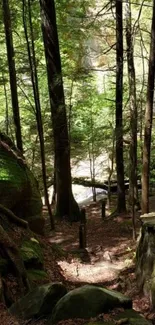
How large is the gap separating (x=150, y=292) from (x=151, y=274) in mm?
358

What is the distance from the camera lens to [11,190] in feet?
27.6

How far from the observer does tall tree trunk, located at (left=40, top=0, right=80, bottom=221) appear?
13.6 meters

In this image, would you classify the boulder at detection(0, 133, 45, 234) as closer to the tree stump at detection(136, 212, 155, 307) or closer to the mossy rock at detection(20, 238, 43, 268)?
the mossy rock at detection(20, 238, 43, 268)

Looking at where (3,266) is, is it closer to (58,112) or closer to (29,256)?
(29,256)

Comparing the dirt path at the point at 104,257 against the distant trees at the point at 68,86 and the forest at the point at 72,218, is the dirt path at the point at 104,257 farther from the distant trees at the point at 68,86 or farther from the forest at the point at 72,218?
the distant trees at the point at 68,86

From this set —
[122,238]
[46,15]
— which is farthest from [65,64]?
[122,238]

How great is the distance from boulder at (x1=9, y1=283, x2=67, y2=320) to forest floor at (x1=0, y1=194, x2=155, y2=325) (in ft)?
0.42

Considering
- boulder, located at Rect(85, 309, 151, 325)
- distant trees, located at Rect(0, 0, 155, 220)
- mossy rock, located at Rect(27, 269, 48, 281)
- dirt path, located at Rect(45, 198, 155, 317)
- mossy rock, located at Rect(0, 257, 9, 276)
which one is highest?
distant trees, located at Rect(0, 0, 155, 220)

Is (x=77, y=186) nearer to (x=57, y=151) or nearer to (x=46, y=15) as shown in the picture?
(x=57, y=151)

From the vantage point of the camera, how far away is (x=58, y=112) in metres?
13.6

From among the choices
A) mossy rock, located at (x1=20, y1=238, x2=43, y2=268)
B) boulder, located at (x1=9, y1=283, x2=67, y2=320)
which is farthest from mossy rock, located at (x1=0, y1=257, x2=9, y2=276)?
boulder, located at (x1=9, y1=283, x2=67, y2=320)

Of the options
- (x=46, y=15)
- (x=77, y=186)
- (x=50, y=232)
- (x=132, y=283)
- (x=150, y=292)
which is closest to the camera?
(x=150, y=292)

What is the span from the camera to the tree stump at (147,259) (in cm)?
624

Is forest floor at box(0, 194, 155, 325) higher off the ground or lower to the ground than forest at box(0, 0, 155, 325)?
lower
